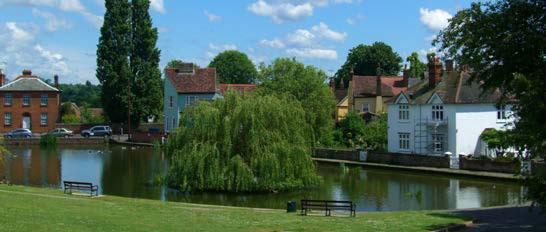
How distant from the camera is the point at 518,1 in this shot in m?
21.0

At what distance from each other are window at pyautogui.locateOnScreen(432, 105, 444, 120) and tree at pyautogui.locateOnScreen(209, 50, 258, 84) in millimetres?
81321

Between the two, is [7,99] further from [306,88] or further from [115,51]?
[306,88]

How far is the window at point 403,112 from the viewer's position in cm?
5309

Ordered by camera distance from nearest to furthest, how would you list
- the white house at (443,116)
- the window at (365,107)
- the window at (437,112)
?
the white house at (443,116), the window at (437,112), the window at (365,107)

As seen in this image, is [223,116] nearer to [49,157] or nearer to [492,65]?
[492,65]

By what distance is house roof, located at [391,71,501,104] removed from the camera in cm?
4884

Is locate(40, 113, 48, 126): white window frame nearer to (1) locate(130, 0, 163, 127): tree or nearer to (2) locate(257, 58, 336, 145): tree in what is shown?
(1) locate(130, 0, 163, 127): tree

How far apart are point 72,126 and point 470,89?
5700 centimetres

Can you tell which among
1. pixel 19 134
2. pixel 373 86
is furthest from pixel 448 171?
pixel 19 134

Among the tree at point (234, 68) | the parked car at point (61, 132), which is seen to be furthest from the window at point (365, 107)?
the tree at point (234, 68)

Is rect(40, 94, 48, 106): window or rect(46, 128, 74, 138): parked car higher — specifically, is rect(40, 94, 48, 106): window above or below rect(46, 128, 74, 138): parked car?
above

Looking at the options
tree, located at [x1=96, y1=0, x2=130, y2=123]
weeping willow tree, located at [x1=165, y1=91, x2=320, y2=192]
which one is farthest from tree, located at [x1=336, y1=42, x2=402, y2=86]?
weeping willow tree, located at [x1=165, y1=91, x2=320, y2=192]

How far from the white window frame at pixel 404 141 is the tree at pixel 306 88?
30.3 ft

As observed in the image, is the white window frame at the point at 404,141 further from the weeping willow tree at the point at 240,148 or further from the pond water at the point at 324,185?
the weeping willow tree at the point at 240,148
